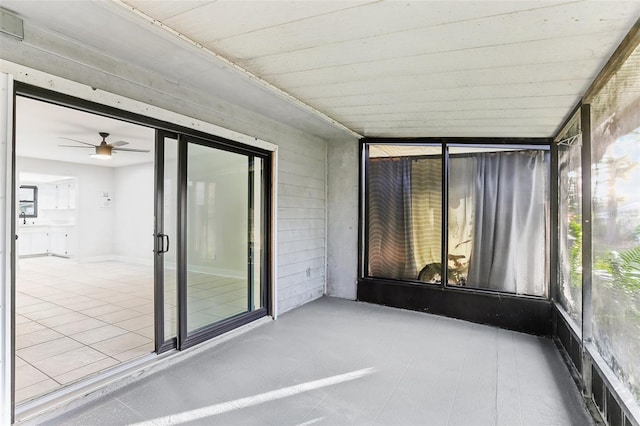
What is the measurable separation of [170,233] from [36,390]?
4.59ft

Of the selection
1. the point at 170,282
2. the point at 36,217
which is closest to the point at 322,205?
the point at 170,282

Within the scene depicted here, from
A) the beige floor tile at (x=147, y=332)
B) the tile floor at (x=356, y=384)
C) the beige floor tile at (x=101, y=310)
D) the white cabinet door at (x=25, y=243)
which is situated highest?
the white cabinet door at (x=25, y=243)

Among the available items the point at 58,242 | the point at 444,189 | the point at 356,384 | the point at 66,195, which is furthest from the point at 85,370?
the point at 66,195

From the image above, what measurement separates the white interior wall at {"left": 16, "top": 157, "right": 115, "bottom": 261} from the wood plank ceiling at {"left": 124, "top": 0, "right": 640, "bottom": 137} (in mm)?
7481

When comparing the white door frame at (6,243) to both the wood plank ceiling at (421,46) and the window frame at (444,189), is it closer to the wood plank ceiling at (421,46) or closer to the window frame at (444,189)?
the wood plank ceiling at (421,46)

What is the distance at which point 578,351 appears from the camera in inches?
110

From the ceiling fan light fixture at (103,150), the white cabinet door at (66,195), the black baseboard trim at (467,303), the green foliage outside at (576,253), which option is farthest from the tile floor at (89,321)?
the white cabinet door at (66,195)

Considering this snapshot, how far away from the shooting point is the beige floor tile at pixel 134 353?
115 inches

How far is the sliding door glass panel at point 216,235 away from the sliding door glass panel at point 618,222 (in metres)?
3.17

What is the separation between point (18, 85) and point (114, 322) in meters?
2.84

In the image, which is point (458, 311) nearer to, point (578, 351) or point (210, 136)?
point (578, 351)

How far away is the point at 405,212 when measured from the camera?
4.75m

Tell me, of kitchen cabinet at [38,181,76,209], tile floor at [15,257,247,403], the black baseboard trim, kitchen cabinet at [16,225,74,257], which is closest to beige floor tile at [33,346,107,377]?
tile floor at [15,257,247,403]

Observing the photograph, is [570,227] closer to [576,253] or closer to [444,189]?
[576,253]
